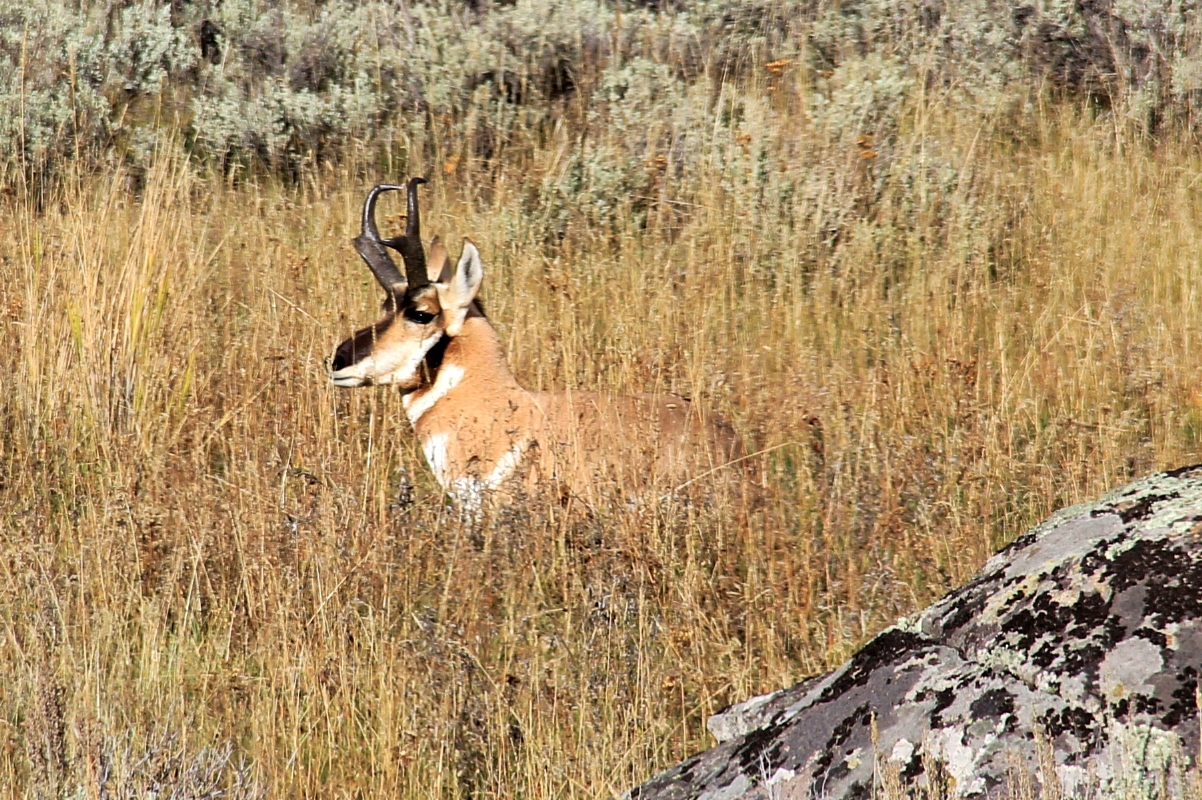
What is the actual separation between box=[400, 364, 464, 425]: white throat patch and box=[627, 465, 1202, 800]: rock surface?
305cm

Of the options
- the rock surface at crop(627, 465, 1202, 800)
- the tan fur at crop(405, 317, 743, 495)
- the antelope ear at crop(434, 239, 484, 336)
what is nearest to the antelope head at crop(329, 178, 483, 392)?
the antelope ear at crop(434, 239, 484, 336)

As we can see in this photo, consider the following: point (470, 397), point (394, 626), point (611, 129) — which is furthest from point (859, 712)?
point (611, 129)

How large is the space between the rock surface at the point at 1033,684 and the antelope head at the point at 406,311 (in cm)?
304

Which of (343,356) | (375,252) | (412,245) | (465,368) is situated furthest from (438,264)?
(343,356)

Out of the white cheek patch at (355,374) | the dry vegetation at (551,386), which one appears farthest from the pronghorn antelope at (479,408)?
the dry vegetation at (551,386)

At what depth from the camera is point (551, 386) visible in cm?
562

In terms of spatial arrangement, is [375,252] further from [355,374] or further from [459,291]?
[355,374]

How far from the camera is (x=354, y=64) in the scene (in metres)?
9.98

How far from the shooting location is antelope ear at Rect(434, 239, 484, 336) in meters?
5.40

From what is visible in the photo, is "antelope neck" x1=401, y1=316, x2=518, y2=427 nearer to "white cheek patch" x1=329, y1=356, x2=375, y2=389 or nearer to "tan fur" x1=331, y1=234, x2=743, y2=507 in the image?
"tan fur" x1=331, y1=234, x2=743, y2=507

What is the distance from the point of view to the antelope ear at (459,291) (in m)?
5.40

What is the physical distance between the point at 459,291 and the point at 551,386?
55cm

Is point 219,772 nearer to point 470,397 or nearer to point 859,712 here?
point 859,712

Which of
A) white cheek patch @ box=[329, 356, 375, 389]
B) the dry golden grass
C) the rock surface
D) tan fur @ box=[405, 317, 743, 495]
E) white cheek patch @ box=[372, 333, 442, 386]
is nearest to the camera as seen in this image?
the rock surface
